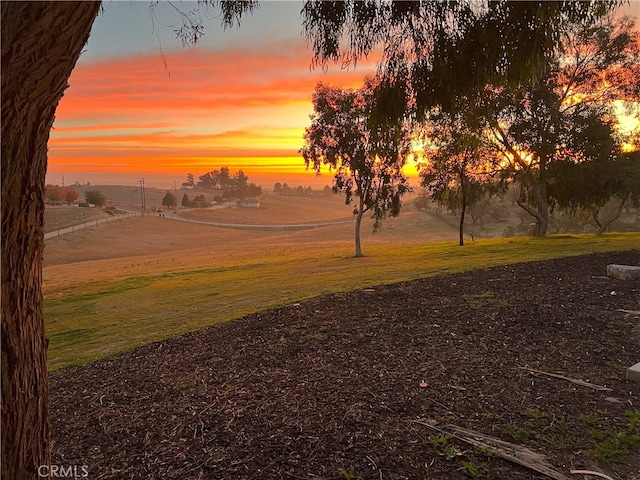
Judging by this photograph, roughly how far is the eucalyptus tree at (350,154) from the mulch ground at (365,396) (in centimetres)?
1657

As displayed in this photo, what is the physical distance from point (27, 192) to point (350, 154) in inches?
843

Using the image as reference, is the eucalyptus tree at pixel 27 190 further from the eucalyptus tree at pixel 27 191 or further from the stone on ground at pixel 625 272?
the stone on ground at pixel 625 272

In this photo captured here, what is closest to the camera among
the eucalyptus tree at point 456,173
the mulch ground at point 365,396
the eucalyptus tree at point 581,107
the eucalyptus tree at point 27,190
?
the eucalyptus tree at point 27,190

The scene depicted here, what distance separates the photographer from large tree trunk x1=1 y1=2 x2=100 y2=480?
1.62 m

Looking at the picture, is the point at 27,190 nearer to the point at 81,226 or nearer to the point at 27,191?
the point at 27,191

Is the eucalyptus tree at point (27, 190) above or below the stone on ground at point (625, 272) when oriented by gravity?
above

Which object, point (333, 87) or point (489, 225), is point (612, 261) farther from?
point (489, 225)

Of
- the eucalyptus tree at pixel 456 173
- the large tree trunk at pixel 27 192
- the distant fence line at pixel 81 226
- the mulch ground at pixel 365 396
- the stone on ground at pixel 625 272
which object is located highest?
the eucalyptus tree at pixel 456 173

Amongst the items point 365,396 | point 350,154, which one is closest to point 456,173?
point 350,154

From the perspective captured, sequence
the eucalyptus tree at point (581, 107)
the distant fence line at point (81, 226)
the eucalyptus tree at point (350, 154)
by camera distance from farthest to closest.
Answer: the distant fence line at point (81, 226)
the eucalyptus tree at point (350, 154)
the eucalyptus tree at point (581, 107)

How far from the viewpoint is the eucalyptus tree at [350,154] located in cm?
2222

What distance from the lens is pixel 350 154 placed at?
74.1ft

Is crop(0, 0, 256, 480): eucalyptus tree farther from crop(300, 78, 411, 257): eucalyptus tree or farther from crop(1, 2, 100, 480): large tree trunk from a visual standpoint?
crop(300, 78, 411, 257): eucalyptus tree

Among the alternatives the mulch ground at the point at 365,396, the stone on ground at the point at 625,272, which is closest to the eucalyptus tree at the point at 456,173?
the stone on ground at the point at 625,272
